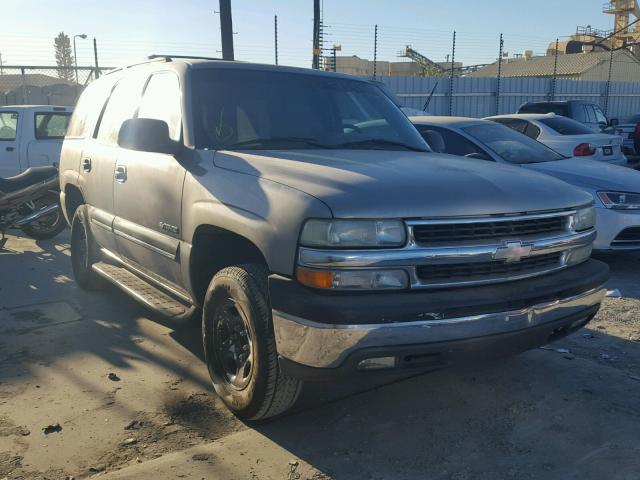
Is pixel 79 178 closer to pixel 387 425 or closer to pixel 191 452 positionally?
pixel 191 452

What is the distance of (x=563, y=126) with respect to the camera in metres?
10.1

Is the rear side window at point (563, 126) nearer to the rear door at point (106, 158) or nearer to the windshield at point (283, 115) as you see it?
the windshield at point (283, 115)

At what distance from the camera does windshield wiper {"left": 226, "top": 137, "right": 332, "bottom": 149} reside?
12.3ft

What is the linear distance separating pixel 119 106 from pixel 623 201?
5045mm

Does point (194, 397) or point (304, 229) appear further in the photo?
point (194, 397)

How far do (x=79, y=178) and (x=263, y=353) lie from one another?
130 inches

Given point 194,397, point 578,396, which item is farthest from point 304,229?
point 578,396

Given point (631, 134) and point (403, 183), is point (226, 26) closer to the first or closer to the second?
point (403, 183)

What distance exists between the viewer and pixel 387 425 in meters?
3.33

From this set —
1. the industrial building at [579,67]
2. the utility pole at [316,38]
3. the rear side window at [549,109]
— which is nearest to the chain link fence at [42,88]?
the utility pole at [316,38]

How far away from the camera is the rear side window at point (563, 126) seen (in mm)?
9977

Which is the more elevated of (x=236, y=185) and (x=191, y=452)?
(x=236, y=185)

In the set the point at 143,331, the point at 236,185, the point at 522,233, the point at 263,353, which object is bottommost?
the point at 143,331

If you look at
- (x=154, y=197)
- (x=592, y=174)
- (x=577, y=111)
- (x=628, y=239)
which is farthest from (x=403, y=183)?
(x=577, y=111)
